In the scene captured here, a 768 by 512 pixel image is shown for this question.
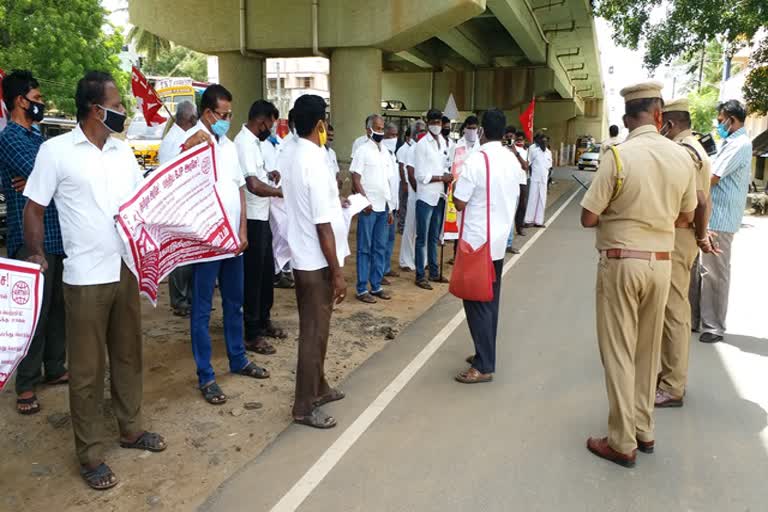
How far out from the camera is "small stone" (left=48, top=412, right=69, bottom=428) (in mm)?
4043

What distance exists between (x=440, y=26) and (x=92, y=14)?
18075 millimetres

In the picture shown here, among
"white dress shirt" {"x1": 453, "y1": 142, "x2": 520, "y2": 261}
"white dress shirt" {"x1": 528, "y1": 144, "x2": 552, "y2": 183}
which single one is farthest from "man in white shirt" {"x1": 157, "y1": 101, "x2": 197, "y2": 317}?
"white dress shirt" {"x1": 528, "y1": 144, "x2": 552, "y2": 183}

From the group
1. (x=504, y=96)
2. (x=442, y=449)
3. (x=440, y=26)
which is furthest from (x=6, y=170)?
(x=504, y=96)

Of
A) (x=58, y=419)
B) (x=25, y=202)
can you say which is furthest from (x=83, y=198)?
(x=58, y=419)

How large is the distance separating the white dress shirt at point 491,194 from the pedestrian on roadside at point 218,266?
171 centimetres

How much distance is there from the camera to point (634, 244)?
3.49 meters

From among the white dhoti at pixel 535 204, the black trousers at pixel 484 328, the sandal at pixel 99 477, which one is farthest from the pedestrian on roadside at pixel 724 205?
the white dhoti at pixel 535 204

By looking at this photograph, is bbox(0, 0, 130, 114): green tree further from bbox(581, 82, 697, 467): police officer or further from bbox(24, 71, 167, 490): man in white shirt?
bbox(581, 82, 697, 467): police officer

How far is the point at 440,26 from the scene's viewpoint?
1223 centimetres

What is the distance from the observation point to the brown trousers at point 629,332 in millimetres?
3504

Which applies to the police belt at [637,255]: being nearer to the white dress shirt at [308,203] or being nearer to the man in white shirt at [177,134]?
the white dress shirt at [308,203]

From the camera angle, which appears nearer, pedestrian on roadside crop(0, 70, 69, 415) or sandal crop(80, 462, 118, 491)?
sandal crop(80, 462, 118, 491)

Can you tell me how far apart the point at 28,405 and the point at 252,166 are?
2.39 m

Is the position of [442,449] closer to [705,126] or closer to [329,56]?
[329,56]
